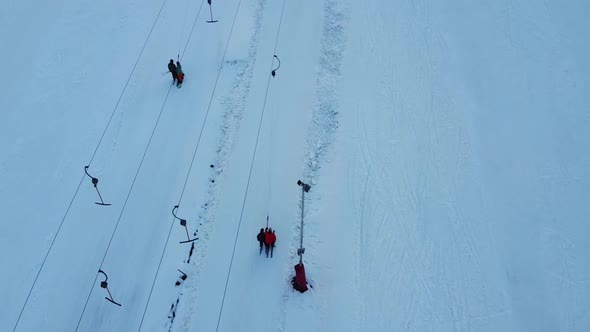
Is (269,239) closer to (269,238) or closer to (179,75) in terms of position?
(269,238)

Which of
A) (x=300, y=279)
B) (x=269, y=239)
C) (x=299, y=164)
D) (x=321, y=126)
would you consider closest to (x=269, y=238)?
(x=269, y=239)

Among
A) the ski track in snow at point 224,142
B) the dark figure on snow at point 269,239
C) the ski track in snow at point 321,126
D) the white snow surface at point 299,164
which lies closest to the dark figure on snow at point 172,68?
the white snow surface at point 299,164

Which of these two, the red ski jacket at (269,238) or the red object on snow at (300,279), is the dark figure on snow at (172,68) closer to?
the red ski jacket at (269,238)

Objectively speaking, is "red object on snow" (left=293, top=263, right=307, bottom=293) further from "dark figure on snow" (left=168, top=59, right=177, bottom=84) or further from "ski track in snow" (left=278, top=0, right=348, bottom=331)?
"dark figure on snow" (left=168, top=59, right=177, bottom=84)

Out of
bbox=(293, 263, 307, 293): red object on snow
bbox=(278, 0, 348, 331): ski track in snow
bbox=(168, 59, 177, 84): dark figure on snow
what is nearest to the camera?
bbox=(293, 263, 307, 293): red object on snow

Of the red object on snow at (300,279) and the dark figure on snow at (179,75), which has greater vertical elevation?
the dark figure on snow at (179,75)

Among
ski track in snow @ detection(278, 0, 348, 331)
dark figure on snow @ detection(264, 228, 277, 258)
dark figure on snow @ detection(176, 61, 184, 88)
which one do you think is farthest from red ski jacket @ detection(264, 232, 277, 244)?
dark figure on snow @ detection(176, 61, 184, 88)
